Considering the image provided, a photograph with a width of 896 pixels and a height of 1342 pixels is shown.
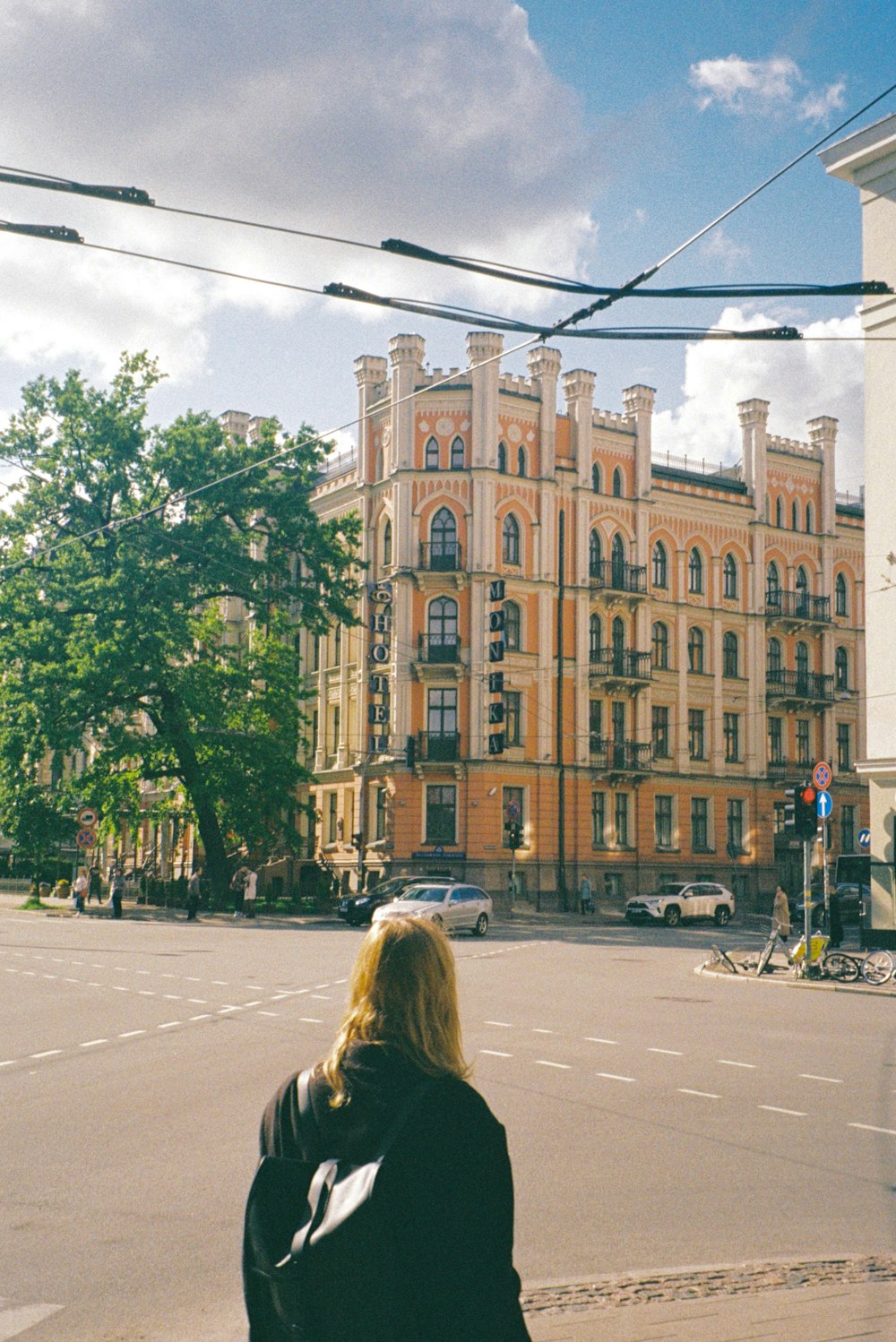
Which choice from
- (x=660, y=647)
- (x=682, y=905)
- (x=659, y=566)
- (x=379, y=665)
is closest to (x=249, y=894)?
(x=379, y=665)

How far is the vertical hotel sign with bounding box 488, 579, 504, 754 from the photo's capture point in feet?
169

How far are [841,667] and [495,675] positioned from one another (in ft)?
71.5

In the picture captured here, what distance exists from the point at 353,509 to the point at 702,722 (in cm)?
1756

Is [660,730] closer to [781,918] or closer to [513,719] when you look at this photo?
[513,719]

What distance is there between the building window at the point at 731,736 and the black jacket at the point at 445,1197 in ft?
195

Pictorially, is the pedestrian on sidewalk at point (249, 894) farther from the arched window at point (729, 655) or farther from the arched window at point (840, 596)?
the arched window at point (840, 596)

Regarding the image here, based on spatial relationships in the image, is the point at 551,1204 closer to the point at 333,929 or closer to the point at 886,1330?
the point at 886,1330

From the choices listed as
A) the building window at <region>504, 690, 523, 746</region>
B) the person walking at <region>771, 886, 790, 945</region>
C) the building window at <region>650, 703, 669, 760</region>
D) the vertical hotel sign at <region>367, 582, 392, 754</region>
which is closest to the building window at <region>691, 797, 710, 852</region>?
the building window at <region>650, 703, 669, 760</region>

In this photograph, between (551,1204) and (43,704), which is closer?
(551,1204)

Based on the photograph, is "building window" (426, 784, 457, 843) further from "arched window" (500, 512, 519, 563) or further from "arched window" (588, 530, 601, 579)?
"arched window" (588, 530, 601, 579)

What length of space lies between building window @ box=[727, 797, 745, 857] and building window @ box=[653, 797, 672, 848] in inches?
130

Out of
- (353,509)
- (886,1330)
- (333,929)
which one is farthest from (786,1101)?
(353,509)

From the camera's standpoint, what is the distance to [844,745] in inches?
2584

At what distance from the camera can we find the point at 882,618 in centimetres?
2812
